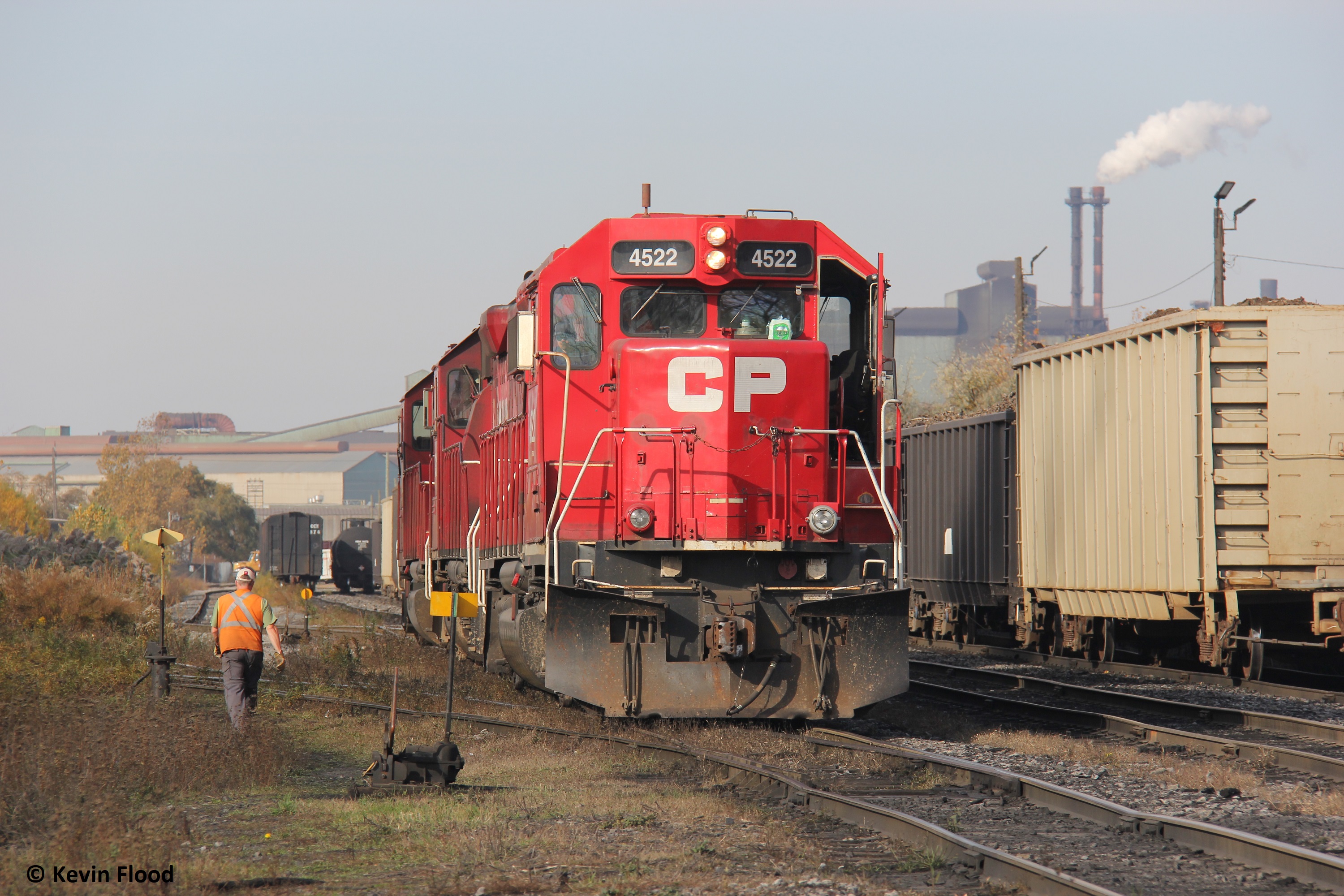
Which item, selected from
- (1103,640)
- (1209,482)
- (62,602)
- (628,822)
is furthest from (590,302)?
(62,602)

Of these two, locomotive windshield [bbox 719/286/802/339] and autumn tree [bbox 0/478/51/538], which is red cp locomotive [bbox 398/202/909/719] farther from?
autumn tree [bbox 0/478/51/538]

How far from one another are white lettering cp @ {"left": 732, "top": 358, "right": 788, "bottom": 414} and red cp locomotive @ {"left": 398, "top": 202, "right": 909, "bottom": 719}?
0.02 m

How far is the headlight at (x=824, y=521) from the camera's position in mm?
9859

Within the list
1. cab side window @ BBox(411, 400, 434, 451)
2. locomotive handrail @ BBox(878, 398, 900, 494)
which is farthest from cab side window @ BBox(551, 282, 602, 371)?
cab side window @ BBox(411, 400, 434, 451)

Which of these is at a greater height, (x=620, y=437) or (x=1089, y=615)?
(x=620, y=437)

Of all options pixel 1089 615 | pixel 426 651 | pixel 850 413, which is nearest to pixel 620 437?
pixel 850 413

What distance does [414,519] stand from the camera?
2112 cm

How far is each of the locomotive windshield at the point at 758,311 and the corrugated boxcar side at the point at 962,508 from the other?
9.06 m

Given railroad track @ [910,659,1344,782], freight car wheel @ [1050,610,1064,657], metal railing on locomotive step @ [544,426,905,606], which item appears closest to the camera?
railroad track @ [910,659,1344,782]

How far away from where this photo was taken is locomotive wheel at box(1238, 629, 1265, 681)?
47.2 ft

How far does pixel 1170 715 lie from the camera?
12.3m

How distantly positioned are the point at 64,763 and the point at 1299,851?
7.29 metres

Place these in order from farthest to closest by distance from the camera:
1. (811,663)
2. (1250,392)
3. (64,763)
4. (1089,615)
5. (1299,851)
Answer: (1089,615) → (1250,392) → (811,663) → (64,763) → (1299,851)

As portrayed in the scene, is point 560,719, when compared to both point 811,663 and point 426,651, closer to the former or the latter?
point 811,663
